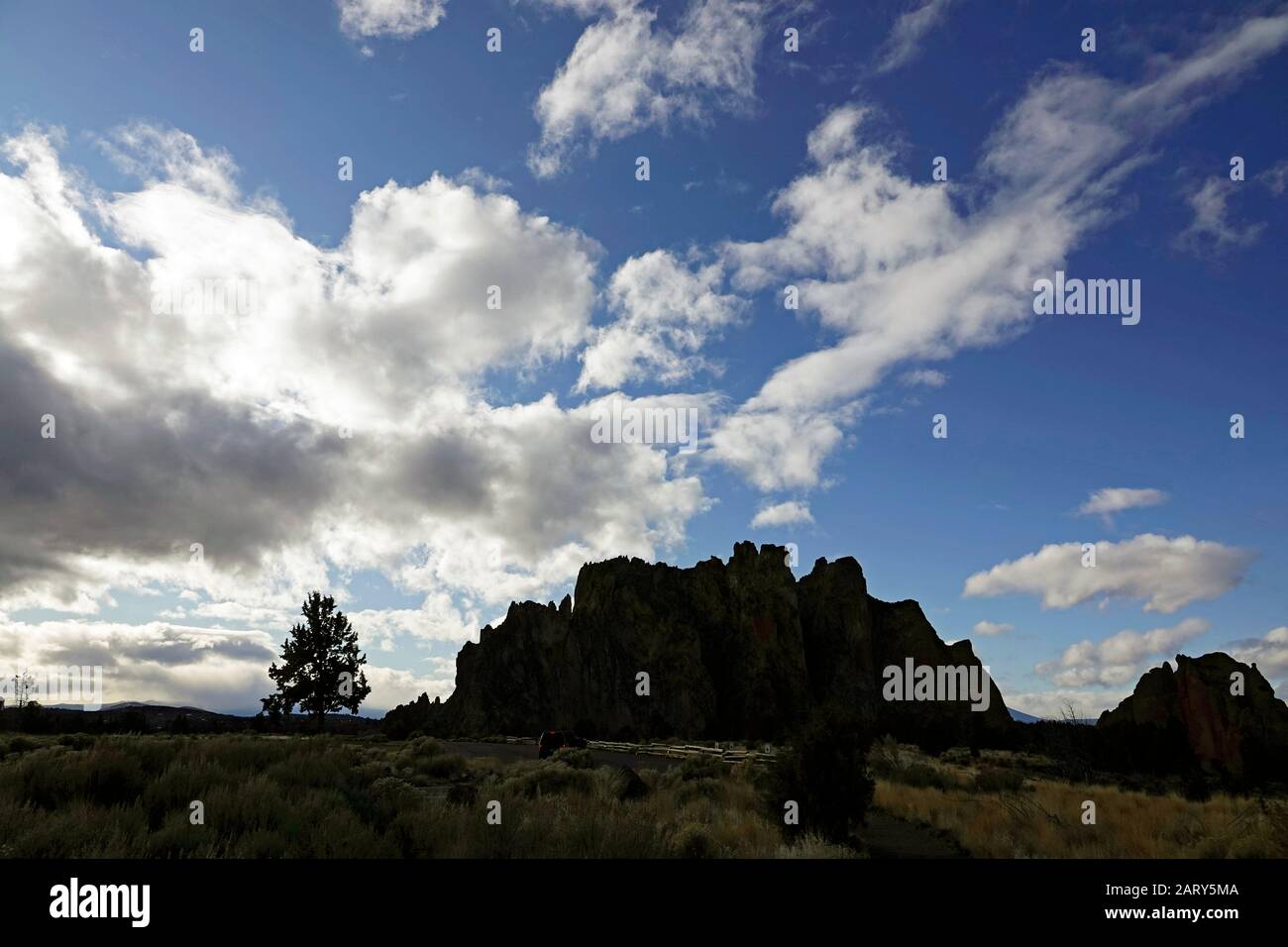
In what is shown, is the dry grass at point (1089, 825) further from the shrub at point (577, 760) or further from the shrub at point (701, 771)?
the shrub at point (577, 760)

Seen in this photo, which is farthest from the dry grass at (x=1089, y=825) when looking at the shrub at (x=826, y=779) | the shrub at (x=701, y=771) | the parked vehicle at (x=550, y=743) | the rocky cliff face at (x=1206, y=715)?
the rocky cliff face at (x=1206, y=715)

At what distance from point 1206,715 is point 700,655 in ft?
160

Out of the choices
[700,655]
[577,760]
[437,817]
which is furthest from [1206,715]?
[437,817]

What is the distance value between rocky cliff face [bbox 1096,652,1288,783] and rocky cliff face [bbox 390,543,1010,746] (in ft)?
47.4

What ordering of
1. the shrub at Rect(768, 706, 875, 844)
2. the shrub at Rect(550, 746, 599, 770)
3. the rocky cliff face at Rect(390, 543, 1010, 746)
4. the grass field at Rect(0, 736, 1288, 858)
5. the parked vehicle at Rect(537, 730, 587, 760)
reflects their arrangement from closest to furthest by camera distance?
1. the grass field at Rect(0, 736, 1288, 858)
2. the shrub at Rect(768, 706, 875, 844)
3. the shrub at Rect(550, 746, 599, 770)
4. the parked vehicle at Rect(537, 730, 587, 760)
5. the rocky cliff face at Rect(390, 543, 1010, 746)

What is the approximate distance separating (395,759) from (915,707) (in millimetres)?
76715

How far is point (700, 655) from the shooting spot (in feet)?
275

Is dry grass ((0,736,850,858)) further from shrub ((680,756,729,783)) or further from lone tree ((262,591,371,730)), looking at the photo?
lone tree ((262,591,371,730))

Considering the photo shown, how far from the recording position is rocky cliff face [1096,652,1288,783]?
51.7 meters

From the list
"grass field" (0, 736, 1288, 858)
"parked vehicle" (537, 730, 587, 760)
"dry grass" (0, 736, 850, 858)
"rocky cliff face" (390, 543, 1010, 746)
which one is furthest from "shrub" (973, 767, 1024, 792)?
"rocky cliff face" (390, 543, 1010, 746)

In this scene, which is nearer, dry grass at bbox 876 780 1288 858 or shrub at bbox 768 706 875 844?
dry grass at bbox 876 780 1288 858

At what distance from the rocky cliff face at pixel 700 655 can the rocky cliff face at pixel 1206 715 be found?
1444 centimetres
